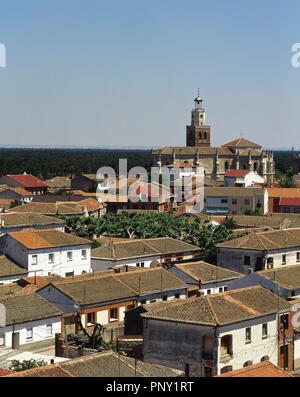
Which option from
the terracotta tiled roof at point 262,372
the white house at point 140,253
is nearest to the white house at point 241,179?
the white house at point 140,253

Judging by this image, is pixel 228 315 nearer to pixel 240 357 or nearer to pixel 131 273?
pixel 240 357

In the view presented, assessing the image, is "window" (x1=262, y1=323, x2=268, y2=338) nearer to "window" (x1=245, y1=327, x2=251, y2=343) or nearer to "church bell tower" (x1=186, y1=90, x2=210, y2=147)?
"window" (x1=245, y1=327, x2=251, y2=343)

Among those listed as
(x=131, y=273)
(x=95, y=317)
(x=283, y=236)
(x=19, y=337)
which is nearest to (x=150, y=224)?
(x=283, y=236)

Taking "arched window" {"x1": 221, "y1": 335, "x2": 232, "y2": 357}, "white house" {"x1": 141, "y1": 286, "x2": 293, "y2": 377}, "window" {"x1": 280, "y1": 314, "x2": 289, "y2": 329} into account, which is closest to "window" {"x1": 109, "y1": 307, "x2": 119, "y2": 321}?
"white house" {"x1": 141, "y1": 286, "x2": 293, "y2": 377}

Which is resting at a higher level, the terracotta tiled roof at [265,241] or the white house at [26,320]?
the terracotta tiled roof at [265,241]

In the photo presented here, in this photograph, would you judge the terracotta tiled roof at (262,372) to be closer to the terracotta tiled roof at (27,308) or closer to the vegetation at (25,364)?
the vegetation at (25,364)

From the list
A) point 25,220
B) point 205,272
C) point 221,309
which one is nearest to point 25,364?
point 221,309

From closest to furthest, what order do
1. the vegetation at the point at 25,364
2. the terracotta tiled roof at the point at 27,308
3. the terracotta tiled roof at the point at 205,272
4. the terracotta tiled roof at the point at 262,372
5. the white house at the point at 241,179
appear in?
the terracotta tiled roof at the point at 262,372 → the vegetation at the point at 25,364 → the terracotta tiled roof at the point at 27,308 → the terracotta tiled roof at the point at 205,272 → the white house at the point at 241,179
